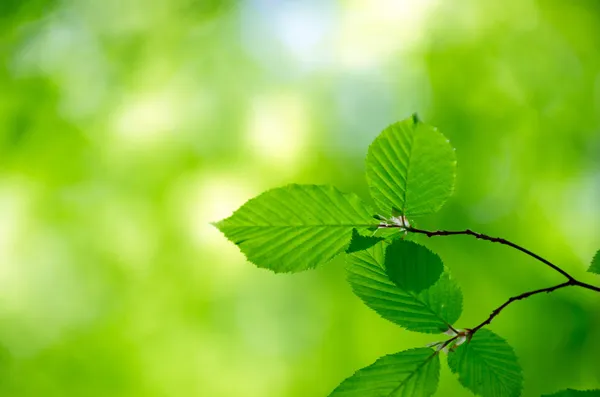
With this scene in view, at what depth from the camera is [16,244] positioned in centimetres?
342

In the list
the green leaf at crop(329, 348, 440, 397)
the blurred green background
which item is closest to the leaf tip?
the green leaf at crop(329, 348, 440, 397)

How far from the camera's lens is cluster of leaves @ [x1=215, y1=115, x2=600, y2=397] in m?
0.40

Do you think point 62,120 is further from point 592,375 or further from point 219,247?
point 592,375

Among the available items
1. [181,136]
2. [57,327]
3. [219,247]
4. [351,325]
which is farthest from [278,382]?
[181,136]

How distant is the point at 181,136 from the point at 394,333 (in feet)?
6.26

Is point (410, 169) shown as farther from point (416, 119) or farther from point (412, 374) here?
point (412, 374)

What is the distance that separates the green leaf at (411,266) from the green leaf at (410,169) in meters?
0.04

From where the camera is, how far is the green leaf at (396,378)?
0.39 m

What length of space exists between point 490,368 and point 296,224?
190 millimetres

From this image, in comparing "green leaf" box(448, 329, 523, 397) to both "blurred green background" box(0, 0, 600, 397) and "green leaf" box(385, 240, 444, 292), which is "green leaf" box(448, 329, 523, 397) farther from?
"blurred green background" box(0, 0, 600, 397)

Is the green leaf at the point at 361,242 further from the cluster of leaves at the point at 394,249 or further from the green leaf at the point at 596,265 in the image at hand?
the green leaf at the point at 596,265

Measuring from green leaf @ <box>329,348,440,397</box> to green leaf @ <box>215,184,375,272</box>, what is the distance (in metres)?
0.09

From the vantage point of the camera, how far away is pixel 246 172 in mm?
3711

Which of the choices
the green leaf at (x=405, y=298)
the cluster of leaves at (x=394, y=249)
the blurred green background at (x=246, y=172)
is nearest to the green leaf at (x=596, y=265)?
the cluster of leaves at (x=394, y=249)
